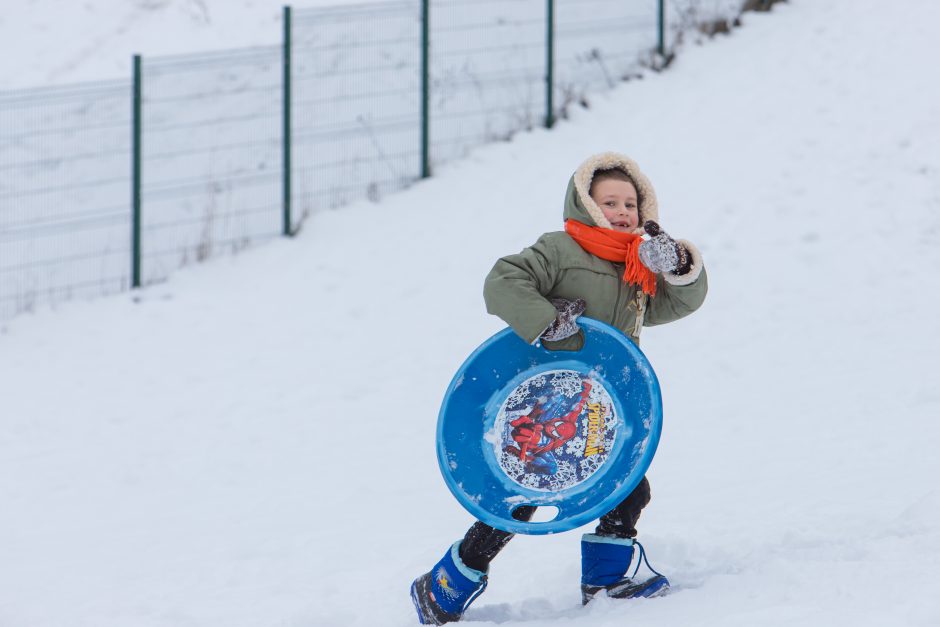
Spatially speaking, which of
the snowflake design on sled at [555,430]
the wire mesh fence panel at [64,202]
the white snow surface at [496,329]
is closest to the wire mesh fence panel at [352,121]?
the white snow surface at [496,329]

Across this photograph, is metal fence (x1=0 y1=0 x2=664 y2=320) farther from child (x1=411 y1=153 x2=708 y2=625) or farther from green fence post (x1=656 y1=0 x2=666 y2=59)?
child (x1=411 y1=153 x2=708 y2=625)

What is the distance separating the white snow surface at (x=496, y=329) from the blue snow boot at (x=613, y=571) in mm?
65

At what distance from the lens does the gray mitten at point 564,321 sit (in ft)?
11.6

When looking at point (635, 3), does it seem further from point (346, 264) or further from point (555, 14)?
point (346, 264)

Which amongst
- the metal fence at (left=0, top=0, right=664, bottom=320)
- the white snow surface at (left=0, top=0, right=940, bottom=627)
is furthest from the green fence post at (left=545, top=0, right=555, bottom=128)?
the white snow surface at (left=0, top=0, right=940, bottom=627)

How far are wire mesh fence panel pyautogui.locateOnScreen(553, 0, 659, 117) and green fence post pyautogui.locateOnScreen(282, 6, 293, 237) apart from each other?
241 cm

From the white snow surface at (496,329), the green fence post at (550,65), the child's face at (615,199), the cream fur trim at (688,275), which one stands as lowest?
the white snow surface at (496,329)

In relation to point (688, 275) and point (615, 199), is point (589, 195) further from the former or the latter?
point (688, 275)

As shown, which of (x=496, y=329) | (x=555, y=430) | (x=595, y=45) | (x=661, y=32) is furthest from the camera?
(x=661, y=32)

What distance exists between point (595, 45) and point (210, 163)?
11.3 feet

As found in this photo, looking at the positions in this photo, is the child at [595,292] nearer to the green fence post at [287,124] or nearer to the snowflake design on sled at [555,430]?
the snowflake design on sled at [555,430]

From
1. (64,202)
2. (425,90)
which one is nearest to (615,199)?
(425,90)

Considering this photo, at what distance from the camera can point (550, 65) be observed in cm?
1016

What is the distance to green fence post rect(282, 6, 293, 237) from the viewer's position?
9070 mm
